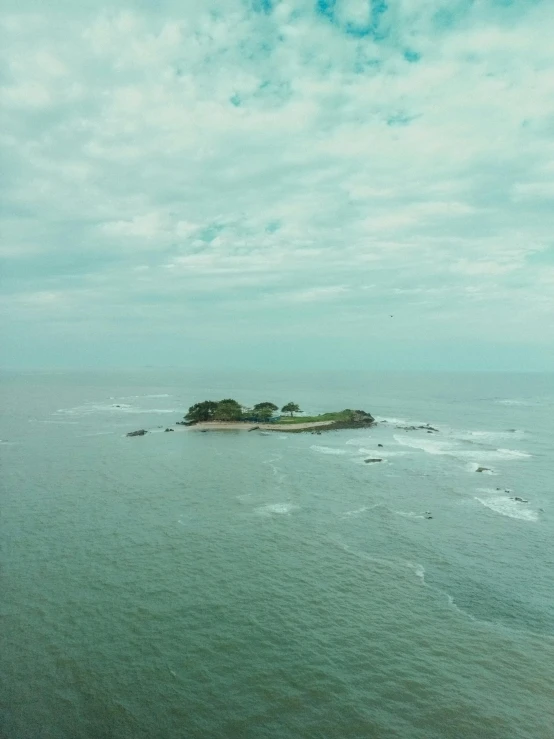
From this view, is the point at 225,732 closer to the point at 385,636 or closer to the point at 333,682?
the point at 333,682

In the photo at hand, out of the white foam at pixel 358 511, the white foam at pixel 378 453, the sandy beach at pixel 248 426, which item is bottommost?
the white foam at pixel 358 511

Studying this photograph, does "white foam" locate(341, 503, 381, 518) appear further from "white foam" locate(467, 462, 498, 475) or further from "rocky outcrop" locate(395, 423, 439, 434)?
"rocky outcrop" locate(395, 423, 439, 434)

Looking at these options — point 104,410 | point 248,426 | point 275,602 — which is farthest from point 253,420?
point 275,602

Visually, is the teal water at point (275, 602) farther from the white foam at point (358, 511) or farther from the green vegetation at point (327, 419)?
the green vegetation at point (327, 419)

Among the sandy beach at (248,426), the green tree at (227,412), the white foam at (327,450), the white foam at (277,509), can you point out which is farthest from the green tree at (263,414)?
the white foam at (277,509)

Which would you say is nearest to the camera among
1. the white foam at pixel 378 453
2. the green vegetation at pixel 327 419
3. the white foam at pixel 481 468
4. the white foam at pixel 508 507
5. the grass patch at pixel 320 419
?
the white foam at pixel 508 507

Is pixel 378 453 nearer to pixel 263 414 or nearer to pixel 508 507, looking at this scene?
pixel 508 507
